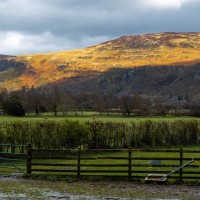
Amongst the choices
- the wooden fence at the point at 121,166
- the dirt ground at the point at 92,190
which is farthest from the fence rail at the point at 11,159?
the dirt ground at the point at 92,190

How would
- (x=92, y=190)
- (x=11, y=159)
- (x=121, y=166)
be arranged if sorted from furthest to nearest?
(x=11, y=159)
(x=121, y=166)
(x=92, y=190)

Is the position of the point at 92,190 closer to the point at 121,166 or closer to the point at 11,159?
the point at 121,166

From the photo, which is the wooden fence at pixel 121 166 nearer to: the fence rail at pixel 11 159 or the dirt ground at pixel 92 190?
the dirt ground at pixel 92 190

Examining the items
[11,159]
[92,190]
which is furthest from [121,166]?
[11,159]

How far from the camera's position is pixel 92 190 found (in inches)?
785

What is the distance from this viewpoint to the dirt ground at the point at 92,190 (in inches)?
723

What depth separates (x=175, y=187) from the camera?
2109 cm

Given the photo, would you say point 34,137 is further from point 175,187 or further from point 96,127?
point 175,187

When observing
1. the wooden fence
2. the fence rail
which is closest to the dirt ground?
the wooden fence

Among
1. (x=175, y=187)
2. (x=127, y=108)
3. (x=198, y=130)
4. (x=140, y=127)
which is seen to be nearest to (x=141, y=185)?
(x=175, y=187)

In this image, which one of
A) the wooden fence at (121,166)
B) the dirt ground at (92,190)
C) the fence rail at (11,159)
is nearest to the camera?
the dirt ground at (92,190)

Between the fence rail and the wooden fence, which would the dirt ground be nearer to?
the wooden fence

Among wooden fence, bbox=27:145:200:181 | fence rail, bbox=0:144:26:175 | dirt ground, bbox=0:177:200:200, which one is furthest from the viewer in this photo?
fence rail, bbox=0:144:26:175

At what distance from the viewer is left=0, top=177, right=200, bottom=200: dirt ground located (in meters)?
18.4
